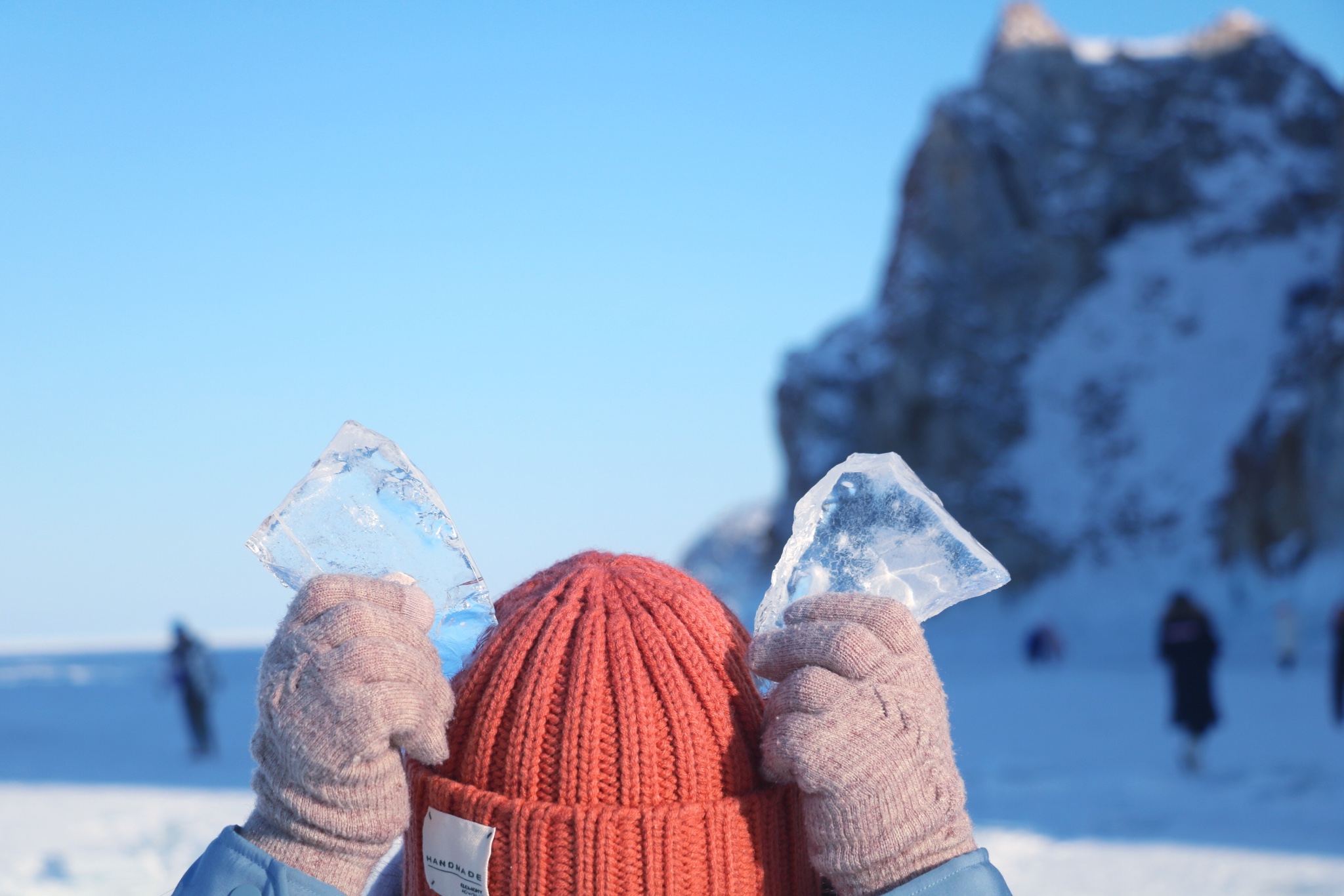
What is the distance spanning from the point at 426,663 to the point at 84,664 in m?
54.6

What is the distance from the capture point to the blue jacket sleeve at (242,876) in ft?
3.86

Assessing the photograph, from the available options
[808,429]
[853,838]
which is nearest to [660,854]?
[853,838]

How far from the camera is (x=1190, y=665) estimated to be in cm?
853

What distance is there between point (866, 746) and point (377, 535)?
26.5 inches

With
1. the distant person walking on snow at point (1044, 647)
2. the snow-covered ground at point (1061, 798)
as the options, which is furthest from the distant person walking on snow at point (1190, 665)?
the distant person walking on snow at point (1044, 647)

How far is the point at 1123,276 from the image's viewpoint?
38625 mm

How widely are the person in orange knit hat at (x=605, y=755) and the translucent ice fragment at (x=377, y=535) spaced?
6cm

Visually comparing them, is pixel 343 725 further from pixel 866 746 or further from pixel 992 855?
pixel 992 855

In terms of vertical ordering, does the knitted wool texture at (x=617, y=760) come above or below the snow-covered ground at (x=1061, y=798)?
above

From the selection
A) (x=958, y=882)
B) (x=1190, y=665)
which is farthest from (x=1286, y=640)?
(x=958, y=882)

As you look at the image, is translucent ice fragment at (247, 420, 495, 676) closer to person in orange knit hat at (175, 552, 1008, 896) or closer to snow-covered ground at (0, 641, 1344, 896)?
person in orange knit hat at (175, 552, 1008, 896)

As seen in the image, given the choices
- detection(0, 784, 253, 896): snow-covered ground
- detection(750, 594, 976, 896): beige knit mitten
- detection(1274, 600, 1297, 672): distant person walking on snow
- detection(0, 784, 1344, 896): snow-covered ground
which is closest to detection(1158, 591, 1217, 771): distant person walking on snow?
detection(0, 784, 1344, 896): snow-covered ground

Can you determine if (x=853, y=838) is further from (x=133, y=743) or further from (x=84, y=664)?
(x=84, y=664)

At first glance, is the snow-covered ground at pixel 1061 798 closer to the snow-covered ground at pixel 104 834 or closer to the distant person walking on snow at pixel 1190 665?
the snow-covered ground at pixel 104 834
